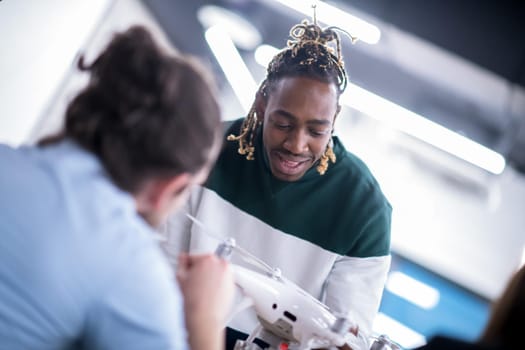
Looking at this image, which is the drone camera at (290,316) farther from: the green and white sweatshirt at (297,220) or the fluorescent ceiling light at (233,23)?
the fluorescent ceiling light at (233,23)

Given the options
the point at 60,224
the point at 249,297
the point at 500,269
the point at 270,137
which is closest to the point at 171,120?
the point at 60,224

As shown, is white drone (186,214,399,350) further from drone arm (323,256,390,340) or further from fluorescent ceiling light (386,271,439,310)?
fluorescent ceiling light (386,271,439,310)

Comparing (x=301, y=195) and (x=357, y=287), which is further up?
(x=301, y=195)

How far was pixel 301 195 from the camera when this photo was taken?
1795 mm

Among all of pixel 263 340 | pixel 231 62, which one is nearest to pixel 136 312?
pixel 263 340

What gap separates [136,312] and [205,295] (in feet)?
0.75

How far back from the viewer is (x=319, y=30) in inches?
68.4

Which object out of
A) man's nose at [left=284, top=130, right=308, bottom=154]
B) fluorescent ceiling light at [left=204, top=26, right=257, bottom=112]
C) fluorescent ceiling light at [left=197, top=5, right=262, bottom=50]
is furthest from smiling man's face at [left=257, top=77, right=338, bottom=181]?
fluorescent ceiling light at [left=197, top=5, right=262, bottom=50]

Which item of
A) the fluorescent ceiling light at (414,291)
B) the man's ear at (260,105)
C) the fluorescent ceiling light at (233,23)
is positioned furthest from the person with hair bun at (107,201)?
the fluorescent ceiling light at (414,291)

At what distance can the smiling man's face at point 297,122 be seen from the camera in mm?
1641

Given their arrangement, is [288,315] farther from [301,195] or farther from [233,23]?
[233,23]

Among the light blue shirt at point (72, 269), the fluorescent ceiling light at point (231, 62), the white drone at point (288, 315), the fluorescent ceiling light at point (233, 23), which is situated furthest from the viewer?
the fluorescent ceiling light at point (233, 23)

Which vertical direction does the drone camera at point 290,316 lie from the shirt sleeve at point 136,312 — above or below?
above

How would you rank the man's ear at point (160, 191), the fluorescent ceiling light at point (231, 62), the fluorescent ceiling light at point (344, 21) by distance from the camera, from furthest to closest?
the fluorescent ceiling light at point (231, 62) < the fluorescent ceiling light at point (344, 21) < the man's ear at point (160, 191)
